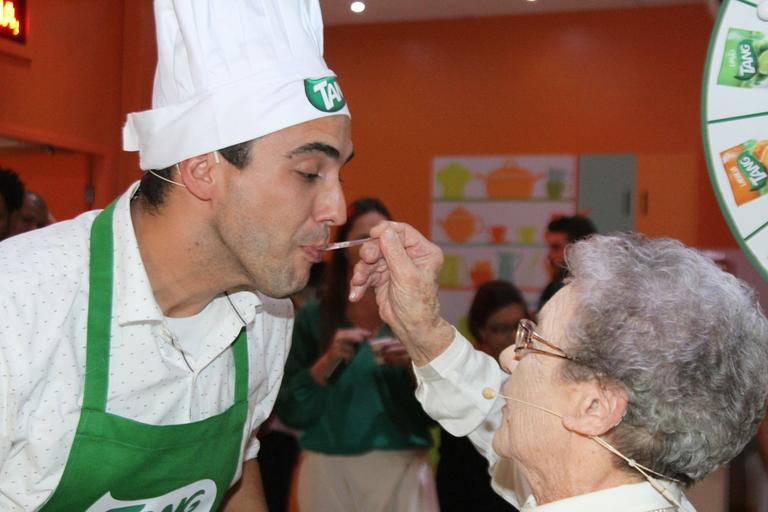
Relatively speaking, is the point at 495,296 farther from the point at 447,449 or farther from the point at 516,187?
the point at 516,187

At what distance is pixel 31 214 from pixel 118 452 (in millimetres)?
2763

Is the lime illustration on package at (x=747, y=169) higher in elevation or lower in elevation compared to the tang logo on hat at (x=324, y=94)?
lower

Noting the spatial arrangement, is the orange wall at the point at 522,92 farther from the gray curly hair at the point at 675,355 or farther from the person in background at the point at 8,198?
the gray curly hair at the point at 675,355

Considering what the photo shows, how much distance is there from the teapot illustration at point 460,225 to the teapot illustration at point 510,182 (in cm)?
19

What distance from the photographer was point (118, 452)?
4.55 ft

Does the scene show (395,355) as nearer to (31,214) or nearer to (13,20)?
(31,214)

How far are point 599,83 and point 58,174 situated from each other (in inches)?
139

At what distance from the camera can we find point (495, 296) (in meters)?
3.30

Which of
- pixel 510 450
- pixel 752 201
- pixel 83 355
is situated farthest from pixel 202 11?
pixel 752 201

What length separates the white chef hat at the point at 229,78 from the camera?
145 cm

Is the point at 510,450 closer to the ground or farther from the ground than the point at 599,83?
closer to the ground

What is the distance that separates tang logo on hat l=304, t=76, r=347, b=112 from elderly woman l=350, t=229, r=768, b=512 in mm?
502

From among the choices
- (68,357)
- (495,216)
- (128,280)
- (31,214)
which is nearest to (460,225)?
(495,216)

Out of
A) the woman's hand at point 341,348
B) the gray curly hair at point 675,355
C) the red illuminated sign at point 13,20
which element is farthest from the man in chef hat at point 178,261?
the red illuminated sign at point 13,20
